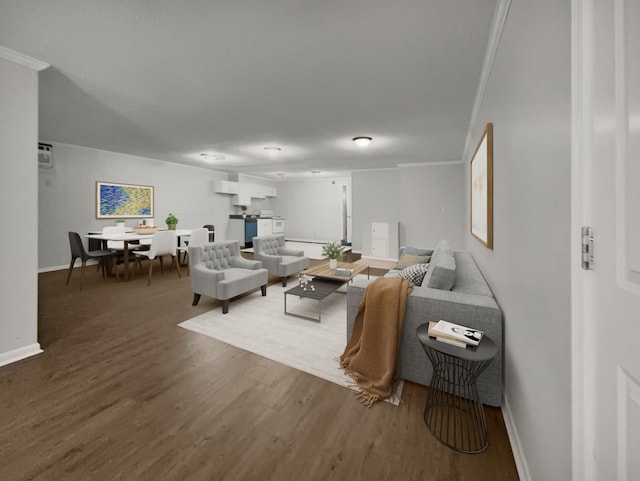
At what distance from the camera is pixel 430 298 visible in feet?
6.08

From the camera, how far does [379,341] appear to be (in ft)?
6.33

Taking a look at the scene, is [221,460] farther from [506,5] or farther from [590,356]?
[506,5]

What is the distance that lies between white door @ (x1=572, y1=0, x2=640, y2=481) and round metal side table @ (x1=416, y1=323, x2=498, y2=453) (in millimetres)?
656

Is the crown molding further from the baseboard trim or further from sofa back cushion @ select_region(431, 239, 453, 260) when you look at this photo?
the baseboard trim

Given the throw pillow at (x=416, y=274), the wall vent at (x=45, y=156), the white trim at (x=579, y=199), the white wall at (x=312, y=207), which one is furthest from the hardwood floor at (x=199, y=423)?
the white wall at (x=312, y=207)

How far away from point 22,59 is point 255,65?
1898mm

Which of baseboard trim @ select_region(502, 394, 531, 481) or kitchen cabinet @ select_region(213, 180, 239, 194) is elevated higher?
kitchen cabinet @ select_region(213, 180, 239, 194)

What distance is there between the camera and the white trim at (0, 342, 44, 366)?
7.13 ft

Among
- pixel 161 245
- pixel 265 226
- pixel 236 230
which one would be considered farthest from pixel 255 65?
pixel 265 226

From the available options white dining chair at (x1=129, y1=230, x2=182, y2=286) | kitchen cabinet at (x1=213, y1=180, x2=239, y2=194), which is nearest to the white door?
white dining chair at (x1=129, y1=230, x2=182, y2=286)

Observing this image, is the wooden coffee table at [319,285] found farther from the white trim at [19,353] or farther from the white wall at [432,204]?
the white wall at [432,204]

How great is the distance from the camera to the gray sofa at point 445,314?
1688 millimetres

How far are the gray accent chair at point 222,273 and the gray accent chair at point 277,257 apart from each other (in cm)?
50

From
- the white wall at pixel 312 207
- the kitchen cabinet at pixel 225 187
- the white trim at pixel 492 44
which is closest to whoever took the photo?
the white trim at pixel 492 44
